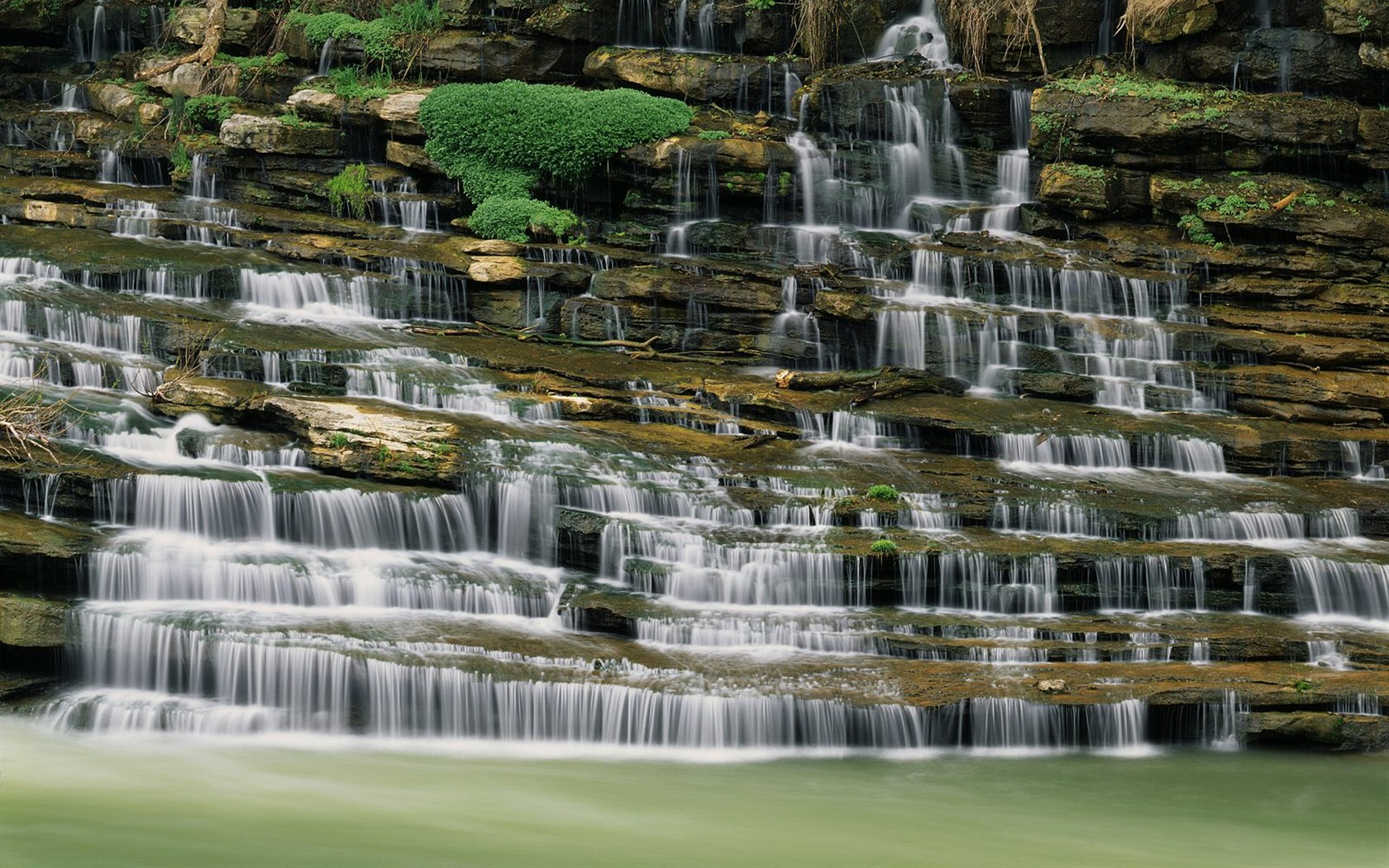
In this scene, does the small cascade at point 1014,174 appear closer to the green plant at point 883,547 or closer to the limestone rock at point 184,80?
Result: the green plant at point 883,547

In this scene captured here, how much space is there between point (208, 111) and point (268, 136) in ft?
6.12

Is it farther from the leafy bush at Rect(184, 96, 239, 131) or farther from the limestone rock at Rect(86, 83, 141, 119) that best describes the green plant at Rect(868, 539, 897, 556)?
the limestone rock at Rect(86, 83, 141, 119)

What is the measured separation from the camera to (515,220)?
22.1m

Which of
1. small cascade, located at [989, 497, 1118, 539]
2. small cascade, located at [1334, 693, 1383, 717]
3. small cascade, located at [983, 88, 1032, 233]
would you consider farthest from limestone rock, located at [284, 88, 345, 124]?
small cascade, located at [1334, 693, 1383, 717]

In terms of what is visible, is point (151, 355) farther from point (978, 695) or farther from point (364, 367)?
point (978, 695)

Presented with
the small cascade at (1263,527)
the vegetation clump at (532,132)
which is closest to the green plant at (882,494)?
the small cascade at (1263,527)

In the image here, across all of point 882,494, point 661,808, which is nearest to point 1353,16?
point 882,494

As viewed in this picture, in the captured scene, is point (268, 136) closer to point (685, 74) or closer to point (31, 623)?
point (685, 74)

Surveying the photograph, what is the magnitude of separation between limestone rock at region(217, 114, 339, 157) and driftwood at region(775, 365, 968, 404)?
985cm

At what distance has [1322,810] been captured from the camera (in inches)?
426

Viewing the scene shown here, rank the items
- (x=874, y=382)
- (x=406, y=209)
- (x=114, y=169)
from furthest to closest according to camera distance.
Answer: (x=114, y=169)
(x=406, y=209)
(x=874, y=382)

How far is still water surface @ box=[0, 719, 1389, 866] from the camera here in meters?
8.94

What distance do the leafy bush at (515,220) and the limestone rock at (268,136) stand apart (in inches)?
137

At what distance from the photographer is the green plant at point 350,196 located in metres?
22.8
